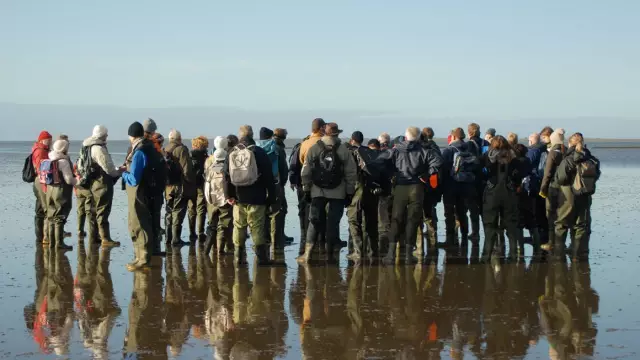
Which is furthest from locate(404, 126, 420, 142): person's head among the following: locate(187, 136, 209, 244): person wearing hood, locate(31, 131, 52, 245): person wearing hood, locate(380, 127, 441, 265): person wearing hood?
locate(31, 131, 52, 245): person wearing hood

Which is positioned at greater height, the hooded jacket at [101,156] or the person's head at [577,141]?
the person's head at [577,141]

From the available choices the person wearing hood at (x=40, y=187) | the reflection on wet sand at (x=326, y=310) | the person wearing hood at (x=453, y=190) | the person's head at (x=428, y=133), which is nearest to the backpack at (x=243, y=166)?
the reflection on wet sand at (x=326, y=310)

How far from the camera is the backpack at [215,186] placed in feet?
38.1

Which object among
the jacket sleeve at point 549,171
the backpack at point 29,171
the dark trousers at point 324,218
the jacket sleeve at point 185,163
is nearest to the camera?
the dark trousers at point 324,218

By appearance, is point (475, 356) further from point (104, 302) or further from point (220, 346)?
point (104, 302)

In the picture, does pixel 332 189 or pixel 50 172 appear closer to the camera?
pixel 332 189

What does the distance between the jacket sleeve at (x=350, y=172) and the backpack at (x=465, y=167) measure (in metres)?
2.28

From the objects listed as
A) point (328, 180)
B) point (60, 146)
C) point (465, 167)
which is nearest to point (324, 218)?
point (328, 180)

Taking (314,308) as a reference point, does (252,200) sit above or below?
above

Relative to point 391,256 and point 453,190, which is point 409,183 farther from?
point 453,190

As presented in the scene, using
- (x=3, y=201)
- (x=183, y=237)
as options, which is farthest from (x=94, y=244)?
(x=3, y=201)

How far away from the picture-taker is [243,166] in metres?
10.8

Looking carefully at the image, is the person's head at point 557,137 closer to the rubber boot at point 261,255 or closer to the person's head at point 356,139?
the person's head at point 356,139

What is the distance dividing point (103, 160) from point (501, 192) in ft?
17.7
